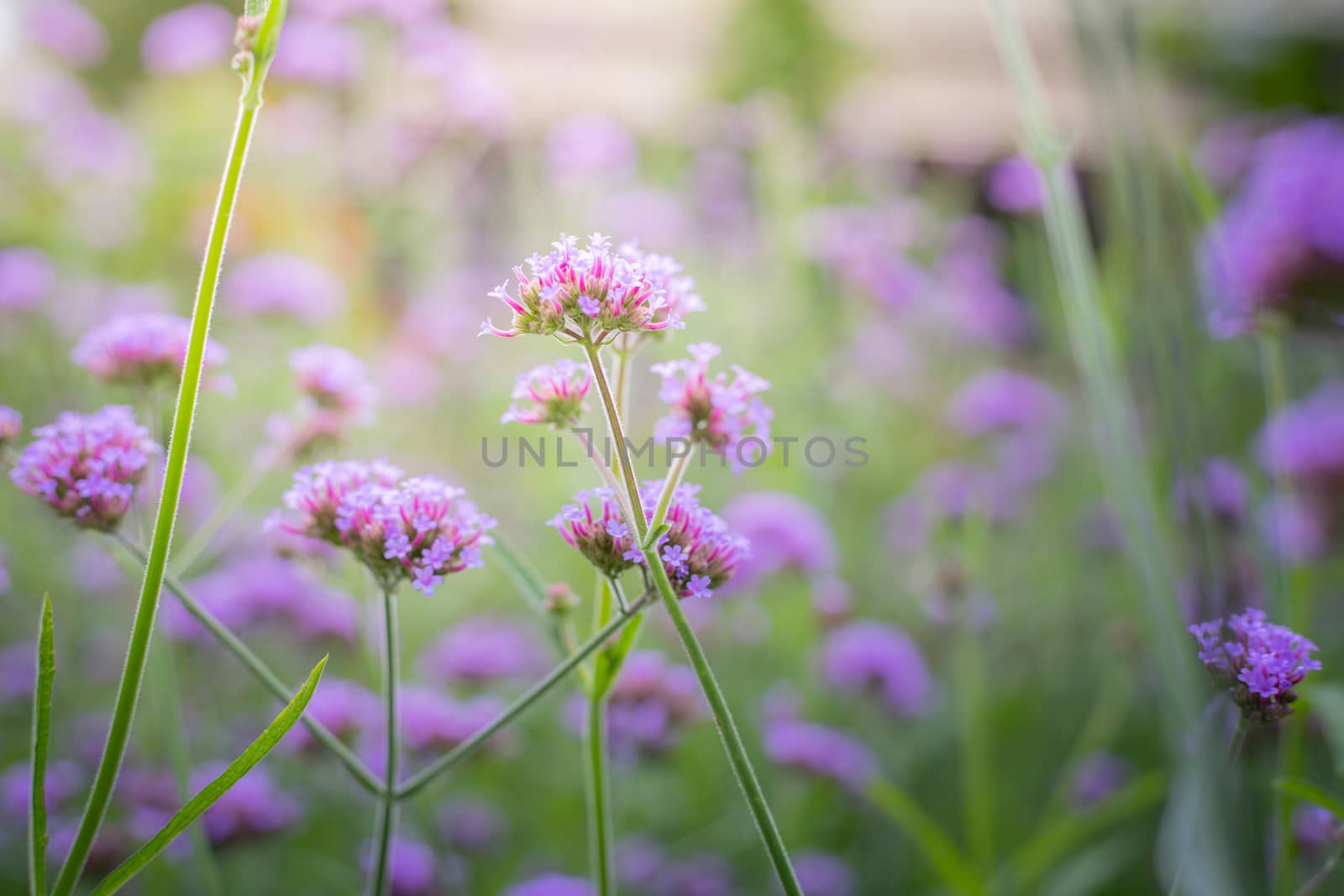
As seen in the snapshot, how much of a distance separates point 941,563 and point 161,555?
0.94 meters

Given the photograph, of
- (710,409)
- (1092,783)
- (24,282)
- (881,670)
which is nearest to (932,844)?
(881,670)

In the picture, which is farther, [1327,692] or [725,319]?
[725,319]

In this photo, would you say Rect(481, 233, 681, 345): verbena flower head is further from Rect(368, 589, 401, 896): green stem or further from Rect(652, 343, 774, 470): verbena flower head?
Rect(368, 589, 401, 896): green stem

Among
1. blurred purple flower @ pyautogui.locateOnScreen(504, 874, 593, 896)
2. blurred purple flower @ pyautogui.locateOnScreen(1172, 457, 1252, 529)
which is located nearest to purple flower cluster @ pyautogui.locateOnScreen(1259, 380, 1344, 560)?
blurred purple flower @ pyautogui.locateOnScreen(1172, 457, 1252, 529)

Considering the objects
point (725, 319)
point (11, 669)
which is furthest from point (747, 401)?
point (725, 319)

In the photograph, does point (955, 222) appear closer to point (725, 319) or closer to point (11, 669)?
point (725, 319)

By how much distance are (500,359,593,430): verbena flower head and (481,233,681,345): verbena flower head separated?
0.05 metres

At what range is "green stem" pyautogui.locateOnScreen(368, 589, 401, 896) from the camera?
48cm

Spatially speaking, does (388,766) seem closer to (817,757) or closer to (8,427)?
(8,427)

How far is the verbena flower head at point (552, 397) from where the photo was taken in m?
0.48

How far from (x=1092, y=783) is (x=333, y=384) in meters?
1.08

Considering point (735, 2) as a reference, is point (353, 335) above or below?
below

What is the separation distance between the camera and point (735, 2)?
4465mm

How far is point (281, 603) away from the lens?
1.11 meters
